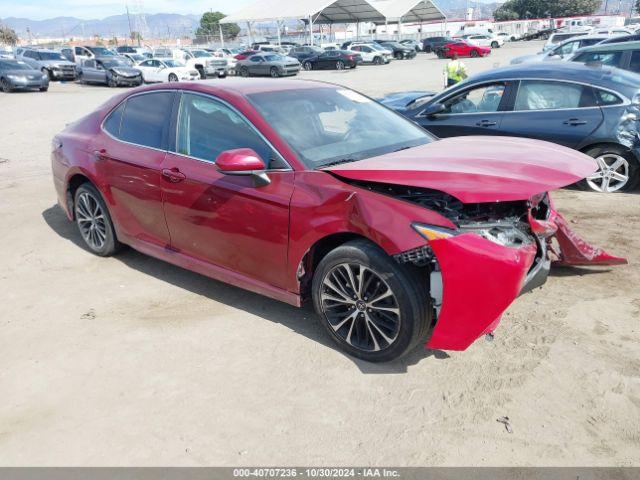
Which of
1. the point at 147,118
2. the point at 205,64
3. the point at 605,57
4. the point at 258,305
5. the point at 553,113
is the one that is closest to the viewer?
the point at 258,305

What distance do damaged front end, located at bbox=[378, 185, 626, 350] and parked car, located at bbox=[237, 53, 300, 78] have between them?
98.8 feet

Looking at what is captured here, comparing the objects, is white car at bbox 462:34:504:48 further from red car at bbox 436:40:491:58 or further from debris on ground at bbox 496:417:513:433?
debris on ground at bbox 496:417:513:433

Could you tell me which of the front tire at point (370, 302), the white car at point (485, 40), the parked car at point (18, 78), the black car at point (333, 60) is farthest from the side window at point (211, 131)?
the white car at point (485, 40)

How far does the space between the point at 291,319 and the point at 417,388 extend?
120cm

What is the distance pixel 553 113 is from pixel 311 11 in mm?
47592

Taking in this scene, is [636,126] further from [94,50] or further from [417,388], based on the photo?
[94,50]

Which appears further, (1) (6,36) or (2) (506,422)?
(1) (6,36)

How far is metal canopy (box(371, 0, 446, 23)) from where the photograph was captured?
2333 inches

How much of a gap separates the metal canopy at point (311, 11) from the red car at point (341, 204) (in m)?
48.9

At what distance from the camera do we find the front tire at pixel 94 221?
5113 mm

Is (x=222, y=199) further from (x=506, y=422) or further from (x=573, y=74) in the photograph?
(x=573, y=74)

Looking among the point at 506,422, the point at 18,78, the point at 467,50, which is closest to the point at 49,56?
the point at 18,78

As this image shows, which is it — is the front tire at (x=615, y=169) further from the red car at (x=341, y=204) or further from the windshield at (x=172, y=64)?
the windshield at (x=172, y=64)

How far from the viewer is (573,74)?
22.0 feet
